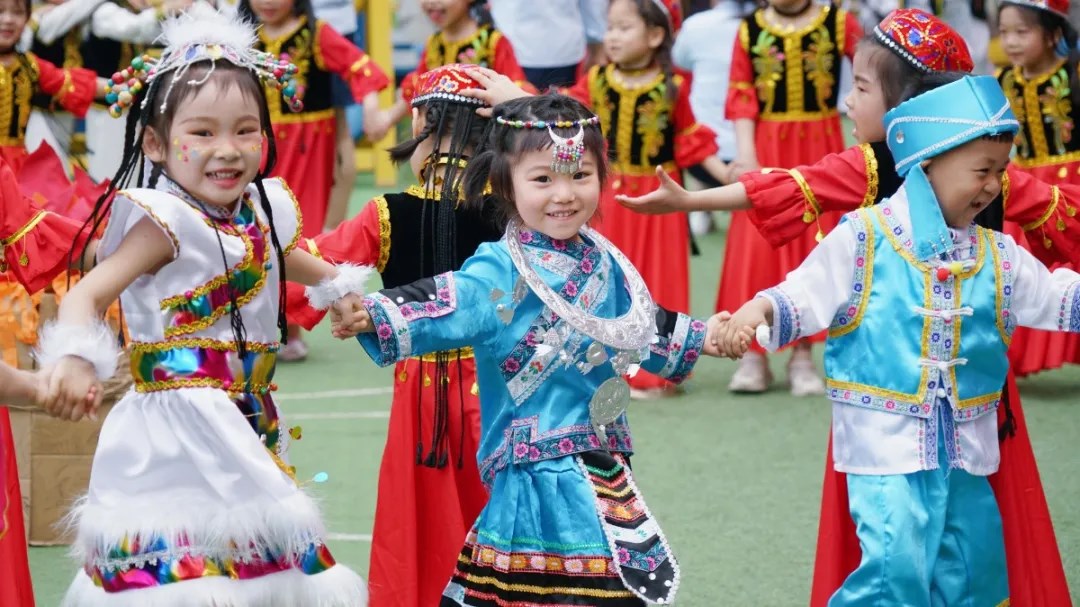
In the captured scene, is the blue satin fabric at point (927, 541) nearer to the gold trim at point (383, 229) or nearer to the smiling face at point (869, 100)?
the smiling face at point (869, 100)

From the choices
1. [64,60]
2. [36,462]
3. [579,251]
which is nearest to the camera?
[579,251]

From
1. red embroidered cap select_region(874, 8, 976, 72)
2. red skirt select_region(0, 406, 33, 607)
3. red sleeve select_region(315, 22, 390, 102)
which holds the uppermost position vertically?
red sleeve select_region(315, 22, 390, 102)

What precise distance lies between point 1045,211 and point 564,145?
136 centimetres

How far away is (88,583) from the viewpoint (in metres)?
3.20

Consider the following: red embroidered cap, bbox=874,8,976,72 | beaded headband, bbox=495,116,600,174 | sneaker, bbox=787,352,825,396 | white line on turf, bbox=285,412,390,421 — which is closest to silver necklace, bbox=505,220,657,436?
beaded headband, bbox=495,116,600,174

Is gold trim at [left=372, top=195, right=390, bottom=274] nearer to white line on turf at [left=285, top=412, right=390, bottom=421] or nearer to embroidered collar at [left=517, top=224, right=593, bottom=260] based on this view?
embroidered collar at [left=517, top=224, right=593, bottom=260]

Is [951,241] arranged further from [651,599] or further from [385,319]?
[385,319]

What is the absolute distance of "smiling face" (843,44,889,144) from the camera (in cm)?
411

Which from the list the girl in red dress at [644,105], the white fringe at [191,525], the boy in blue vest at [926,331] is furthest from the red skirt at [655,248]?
the white fringe at [191,525]

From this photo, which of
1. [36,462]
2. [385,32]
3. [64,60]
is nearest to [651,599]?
[36,462]

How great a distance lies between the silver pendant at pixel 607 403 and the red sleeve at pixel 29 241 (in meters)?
1.25

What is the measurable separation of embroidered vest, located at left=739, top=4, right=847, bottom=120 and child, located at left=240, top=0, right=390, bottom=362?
1.77m

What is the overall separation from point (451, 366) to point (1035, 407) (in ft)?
11.4

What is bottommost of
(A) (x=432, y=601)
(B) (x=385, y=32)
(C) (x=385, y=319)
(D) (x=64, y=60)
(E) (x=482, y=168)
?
(A) (x=432, y=601)
